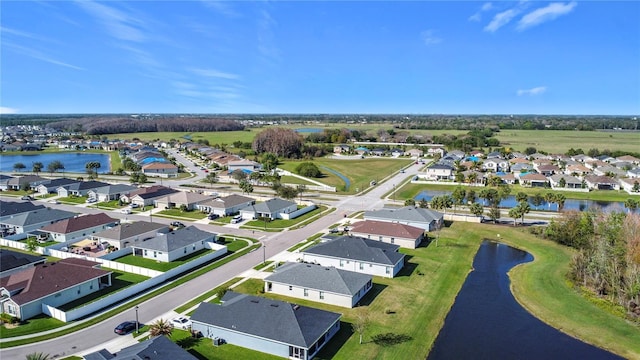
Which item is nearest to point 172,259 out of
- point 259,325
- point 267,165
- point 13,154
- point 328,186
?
point 259,325

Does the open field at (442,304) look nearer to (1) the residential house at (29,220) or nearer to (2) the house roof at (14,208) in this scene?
(1) the residential house at (29,220)

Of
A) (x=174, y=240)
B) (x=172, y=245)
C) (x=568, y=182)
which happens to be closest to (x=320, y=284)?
(x=172, y=245)

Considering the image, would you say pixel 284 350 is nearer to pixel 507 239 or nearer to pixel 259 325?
pixel 259 325

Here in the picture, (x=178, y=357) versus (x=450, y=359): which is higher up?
(x=178, y=357)

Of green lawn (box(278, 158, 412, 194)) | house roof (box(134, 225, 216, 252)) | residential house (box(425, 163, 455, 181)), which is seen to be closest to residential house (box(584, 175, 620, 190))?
residential house (box(425, 163, 455, 181))

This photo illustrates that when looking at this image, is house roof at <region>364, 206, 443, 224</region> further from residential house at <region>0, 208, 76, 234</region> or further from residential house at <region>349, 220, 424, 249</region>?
residential house at <region>0, 208, 76, 234</region>

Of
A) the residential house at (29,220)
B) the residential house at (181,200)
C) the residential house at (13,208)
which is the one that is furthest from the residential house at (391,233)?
the residential house at (13,208)
